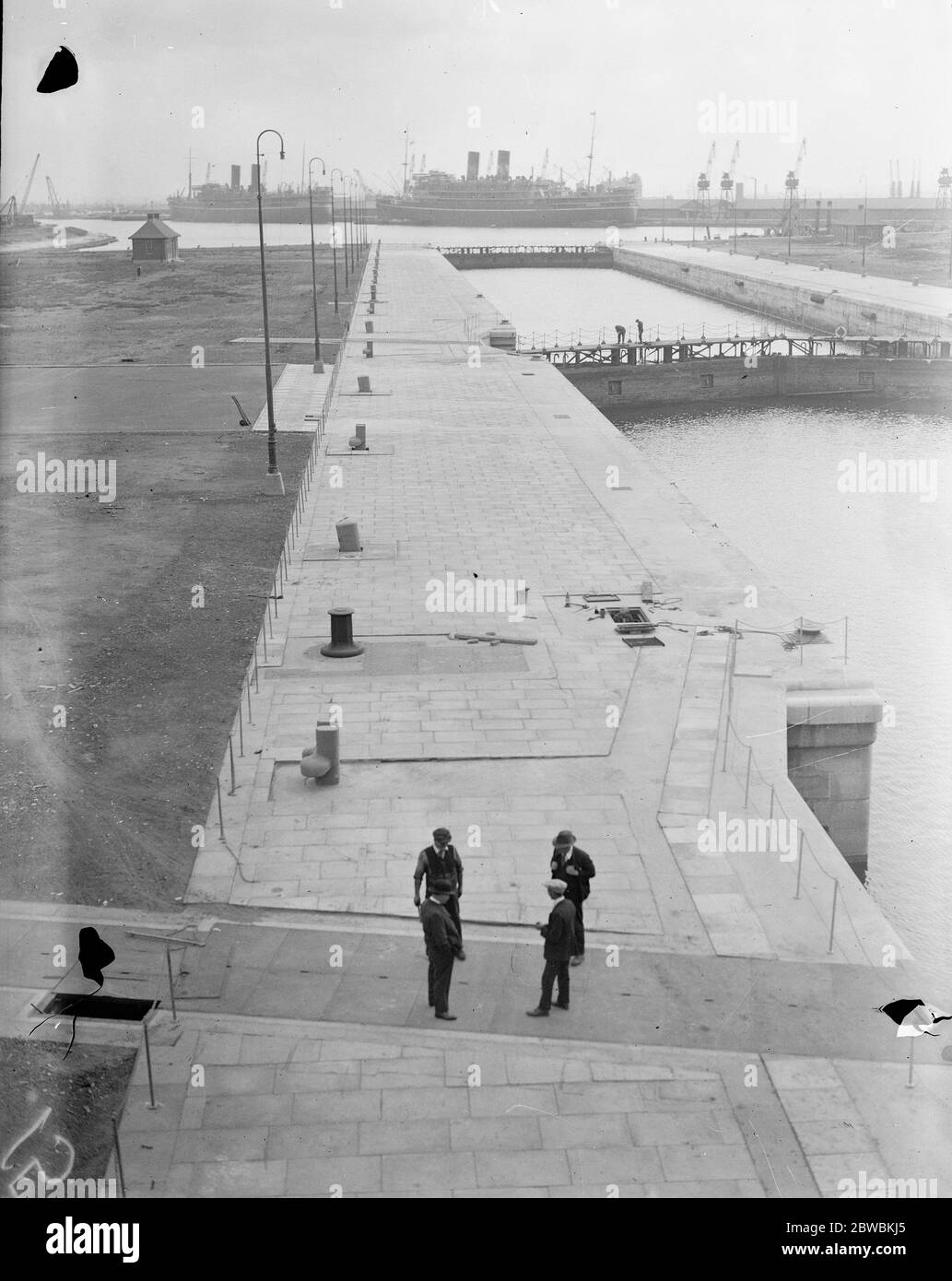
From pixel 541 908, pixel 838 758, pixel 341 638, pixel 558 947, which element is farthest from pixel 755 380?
pixel 558 947

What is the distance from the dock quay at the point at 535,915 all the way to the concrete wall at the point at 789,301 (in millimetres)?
44910

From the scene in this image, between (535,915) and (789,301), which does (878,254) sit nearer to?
(789,301)

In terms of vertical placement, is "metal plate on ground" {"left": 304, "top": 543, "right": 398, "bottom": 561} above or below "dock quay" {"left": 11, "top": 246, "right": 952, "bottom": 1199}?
above

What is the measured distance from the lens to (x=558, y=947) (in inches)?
382

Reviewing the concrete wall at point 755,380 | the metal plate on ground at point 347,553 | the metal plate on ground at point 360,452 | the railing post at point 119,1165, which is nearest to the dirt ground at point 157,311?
the concrete wall at point 755,380

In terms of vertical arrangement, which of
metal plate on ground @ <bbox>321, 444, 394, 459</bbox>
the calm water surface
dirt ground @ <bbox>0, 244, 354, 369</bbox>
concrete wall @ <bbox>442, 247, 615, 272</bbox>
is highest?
concrete wall @ <bbox>442, 247, 615, 272</bbox>

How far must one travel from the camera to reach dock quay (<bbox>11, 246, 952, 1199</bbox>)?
28.1 feet

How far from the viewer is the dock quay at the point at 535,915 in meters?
8.57

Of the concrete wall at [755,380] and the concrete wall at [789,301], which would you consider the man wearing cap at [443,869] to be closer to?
the concrete wall at [755,380]

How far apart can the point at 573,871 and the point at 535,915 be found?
46.2 inches

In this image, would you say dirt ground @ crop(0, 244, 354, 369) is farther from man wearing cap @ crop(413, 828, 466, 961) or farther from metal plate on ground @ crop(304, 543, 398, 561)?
man wearing cap @ crop(413, 828, 466, 961)

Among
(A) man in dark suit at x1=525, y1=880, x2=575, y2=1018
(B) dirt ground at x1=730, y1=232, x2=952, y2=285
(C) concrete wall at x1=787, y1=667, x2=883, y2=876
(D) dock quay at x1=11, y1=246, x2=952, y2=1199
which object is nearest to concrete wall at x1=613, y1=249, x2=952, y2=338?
(B) dirt ground at x1=730, y1=232, x2=952, y2=285

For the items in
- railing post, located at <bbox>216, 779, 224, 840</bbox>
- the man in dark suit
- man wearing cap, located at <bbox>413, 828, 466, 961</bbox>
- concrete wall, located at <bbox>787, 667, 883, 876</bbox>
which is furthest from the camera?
concrete wall, located at <bbox>787, 667, 883, 876</bbox>

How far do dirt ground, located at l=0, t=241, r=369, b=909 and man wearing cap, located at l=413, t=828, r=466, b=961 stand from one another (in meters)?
2.72
